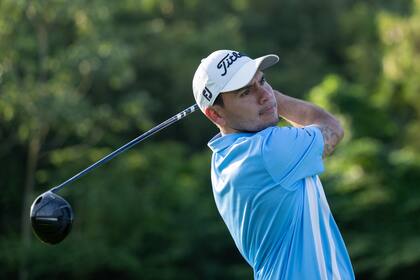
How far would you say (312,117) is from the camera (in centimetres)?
390

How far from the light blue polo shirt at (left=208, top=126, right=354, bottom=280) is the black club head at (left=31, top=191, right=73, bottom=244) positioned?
69 centimetres

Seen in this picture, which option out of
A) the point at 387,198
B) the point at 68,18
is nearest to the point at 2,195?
the point at 68,18

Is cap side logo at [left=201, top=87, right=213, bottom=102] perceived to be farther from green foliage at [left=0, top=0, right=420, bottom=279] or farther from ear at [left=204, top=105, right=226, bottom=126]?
green foliage at [left=0, top=0, right=420, bottom=279]

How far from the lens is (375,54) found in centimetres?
2739

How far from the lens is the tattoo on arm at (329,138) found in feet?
12.1

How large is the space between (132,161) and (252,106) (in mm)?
17525

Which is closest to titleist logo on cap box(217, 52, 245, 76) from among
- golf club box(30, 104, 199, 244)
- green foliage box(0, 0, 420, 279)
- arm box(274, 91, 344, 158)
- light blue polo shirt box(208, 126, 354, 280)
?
light blue polo shirt box(208, 126, 354, 280)

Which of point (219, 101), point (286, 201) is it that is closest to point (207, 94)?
point (219, 101)

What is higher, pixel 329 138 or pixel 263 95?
pixel 263 95

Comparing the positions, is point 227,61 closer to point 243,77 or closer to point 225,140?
point 243,77

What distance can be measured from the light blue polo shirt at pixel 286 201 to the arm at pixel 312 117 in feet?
0.47

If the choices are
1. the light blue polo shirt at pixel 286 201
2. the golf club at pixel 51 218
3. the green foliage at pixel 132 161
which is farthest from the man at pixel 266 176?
the green foliage at pixel 132 161

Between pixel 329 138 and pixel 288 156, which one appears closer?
pixel 288 156

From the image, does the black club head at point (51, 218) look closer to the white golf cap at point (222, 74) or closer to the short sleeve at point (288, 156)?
the white golf cap at point (222, 74)
